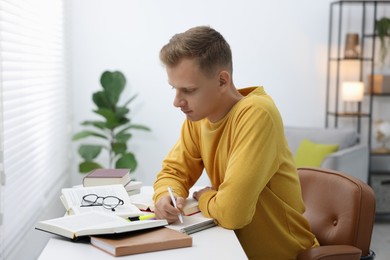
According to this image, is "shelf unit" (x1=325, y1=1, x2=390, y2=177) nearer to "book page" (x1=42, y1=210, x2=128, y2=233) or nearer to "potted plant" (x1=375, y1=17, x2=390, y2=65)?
"potted plant" (x1=375, y1=17, x2=390, y2=65)

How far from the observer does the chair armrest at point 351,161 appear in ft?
15.4

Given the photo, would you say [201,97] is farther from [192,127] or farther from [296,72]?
[296,72]

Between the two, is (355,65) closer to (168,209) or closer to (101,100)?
(101,100)

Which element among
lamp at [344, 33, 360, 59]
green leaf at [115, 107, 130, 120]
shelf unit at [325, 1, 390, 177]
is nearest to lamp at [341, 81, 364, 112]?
shelf unit at [325, 1, 390, 177]

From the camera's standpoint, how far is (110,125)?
5.09 meters

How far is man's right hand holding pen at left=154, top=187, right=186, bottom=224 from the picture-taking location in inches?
75.6

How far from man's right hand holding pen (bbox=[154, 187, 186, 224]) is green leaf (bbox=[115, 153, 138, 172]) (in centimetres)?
305

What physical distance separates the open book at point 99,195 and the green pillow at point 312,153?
2817 millimetres

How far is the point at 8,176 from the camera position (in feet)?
9.98

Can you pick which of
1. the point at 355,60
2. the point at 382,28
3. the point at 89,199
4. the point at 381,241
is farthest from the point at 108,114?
the point at 89,199

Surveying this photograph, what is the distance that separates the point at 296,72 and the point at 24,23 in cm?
284

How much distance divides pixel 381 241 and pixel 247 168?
10.7 ft

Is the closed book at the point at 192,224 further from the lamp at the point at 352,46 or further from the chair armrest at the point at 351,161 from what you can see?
the lamp at the point at 352,46

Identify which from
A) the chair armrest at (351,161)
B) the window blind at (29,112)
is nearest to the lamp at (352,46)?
the chair armrest at (351,161)
